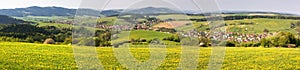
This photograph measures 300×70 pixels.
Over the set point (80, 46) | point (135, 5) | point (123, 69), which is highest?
point (135, 5)

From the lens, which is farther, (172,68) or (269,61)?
(269,61)

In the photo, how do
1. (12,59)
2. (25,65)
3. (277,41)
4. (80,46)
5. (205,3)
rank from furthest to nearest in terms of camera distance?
(277,41) → (80,46) → (12,59) → (25,65) → (205,3)

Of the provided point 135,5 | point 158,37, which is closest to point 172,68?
point 135,5

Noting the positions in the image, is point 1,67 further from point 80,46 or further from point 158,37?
point 158,37

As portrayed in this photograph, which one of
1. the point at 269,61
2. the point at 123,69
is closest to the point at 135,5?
the point at 123,69

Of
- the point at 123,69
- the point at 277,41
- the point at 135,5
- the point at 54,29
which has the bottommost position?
the point at 54,29

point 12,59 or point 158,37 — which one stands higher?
point 12,59

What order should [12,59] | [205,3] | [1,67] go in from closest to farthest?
[205,3] < [1,67] < [12,59]

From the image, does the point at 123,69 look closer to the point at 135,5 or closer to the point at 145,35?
the point at 135,5

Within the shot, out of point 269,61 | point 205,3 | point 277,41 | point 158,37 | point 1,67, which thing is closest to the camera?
point 205,3
